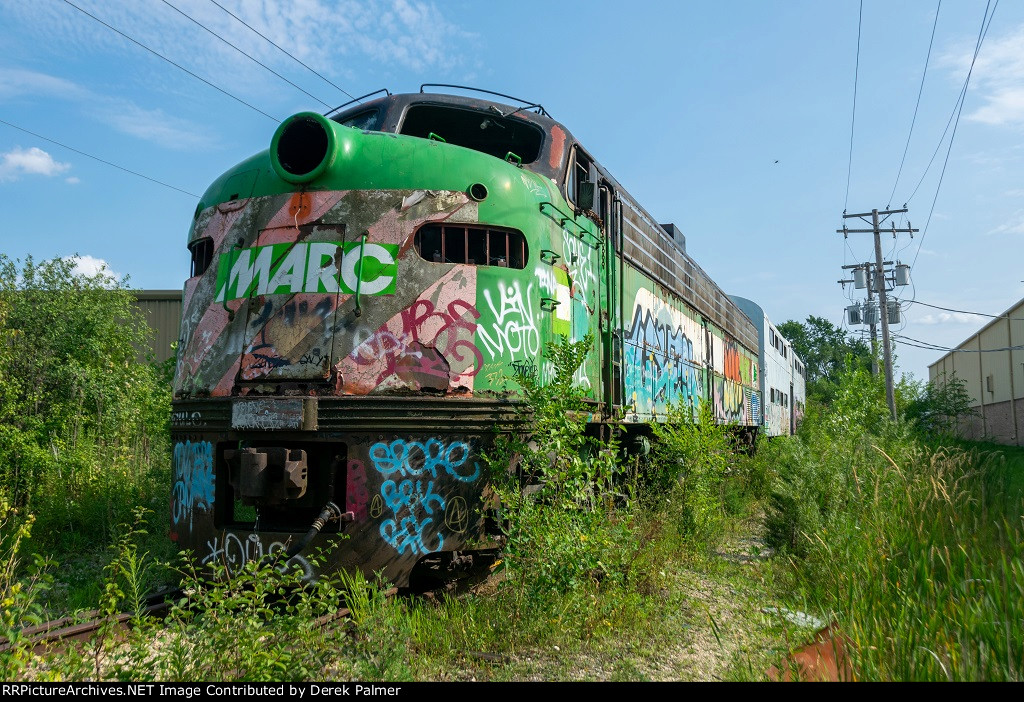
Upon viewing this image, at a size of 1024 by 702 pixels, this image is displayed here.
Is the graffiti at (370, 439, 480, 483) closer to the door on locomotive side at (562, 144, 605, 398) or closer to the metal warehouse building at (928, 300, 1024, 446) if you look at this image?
the door on locomotive side at (562, 144, 605, 398)

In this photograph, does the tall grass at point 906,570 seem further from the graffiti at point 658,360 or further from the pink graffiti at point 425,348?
the pink graffiti at point 425,348

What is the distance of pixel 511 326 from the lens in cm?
548

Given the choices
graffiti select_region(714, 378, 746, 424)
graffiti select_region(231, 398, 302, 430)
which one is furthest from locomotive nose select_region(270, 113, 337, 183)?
graffiti select_region(714, 378, 746, 424)

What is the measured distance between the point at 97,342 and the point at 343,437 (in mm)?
8530

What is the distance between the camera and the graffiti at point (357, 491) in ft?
16.0

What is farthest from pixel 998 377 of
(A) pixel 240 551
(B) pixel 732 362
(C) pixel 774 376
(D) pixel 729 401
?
(A) pixel 240 551

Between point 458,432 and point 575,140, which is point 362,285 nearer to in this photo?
point 458,432

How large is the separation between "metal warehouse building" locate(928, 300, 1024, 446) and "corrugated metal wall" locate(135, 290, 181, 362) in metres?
26.5

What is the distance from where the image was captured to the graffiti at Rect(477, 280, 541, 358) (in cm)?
537

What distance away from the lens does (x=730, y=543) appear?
8305 mm

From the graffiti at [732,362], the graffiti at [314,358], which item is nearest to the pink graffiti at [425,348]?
the graffiti at [314,358]

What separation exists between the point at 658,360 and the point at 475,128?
3.76m

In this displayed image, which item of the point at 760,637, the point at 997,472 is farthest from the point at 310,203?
the point at 997,472
